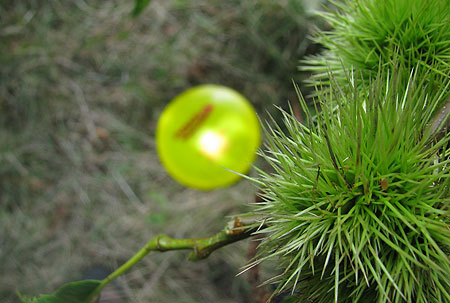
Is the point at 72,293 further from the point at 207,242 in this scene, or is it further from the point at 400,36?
the point at 400,36

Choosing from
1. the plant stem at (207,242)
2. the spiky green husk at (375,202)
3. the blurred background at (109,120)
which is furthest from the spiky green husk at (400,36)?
the blurred background at (109,120)

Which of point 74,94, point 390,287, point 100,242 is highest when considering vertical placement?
point 390,287

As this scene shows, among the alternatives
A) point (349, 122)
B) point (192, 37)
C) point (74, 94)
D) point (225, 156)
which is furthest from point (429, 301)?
point (74, 94)

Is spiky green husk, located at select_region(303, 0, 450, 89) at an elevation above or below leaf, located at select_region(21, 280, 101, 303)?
above

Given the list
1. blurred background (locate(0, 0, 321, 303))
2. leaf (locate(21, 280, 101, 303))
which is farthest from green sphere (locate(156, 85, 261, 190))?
leaf (locate(21, 280, 101, 303))

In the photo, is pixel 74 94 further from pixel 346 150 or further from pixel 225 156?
pixel 346 150

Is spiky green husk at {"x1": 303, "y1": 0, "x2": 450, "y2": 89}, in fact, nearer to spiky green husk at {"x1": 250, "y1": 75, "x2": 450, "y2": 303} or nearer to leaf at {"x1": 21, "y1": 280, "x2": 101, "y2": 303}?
spiky green husk at {"x1": 250, "y1": 75, "x2": 450, "y2": 303}
